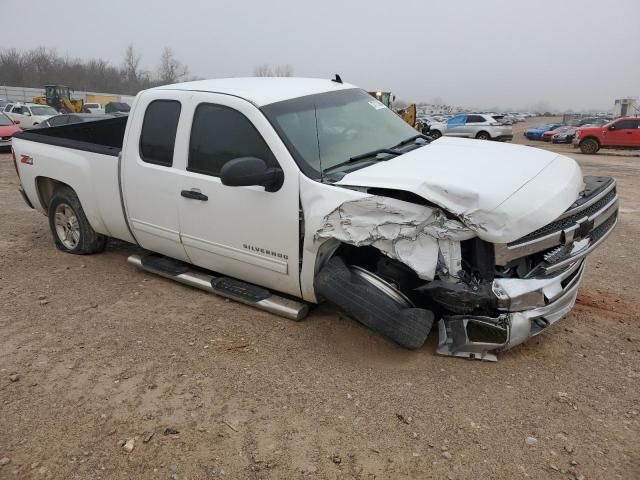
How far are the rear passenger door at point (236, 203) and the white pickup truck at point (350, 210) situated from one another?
1 centimetres

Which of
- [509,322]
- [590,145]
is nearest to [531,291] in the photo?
[509,322]

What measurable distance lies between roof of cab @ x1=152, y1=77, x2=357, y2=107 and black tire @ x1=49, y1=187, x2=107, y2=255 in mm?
1855

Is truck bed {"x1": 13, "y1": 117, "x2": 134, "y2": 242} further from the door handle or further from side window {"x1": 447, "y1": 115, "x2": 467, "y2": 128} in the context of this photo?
side window {"x1": 447, "y1": 115, "x2": 467, "y2": 128}

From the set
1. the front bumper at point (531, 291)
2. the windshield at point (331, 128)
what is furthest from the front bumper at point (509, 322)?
the windshield at point (331, 128)

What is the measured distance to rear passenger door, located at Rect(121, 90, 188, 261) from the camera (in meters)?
4.16

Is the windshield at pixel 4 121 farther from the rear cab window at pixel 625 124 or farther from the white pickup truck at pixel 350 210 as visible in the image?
the rear cab window at pixel 625 124

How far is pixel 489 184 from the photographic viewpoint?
299 cm

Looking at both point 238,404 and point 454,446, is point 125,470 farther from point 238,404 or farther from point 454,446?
point 454,446

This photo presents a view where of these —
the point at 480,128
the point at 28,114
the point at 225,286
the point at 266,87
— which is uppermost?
the point at 266,87

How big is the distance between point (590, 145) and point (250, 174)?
23.3 m

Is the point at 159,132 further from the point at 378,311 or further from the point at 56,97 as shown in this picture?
the point at 56,97

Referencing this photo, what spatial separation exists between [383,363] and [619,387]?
1.42 metres

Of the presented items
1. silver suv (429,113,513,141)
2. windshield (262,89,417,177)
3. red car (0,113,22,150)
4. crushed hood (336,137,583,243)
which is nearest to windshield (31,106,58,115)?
red car (0,113,22,150)

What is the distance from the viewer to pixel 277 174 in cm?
344
